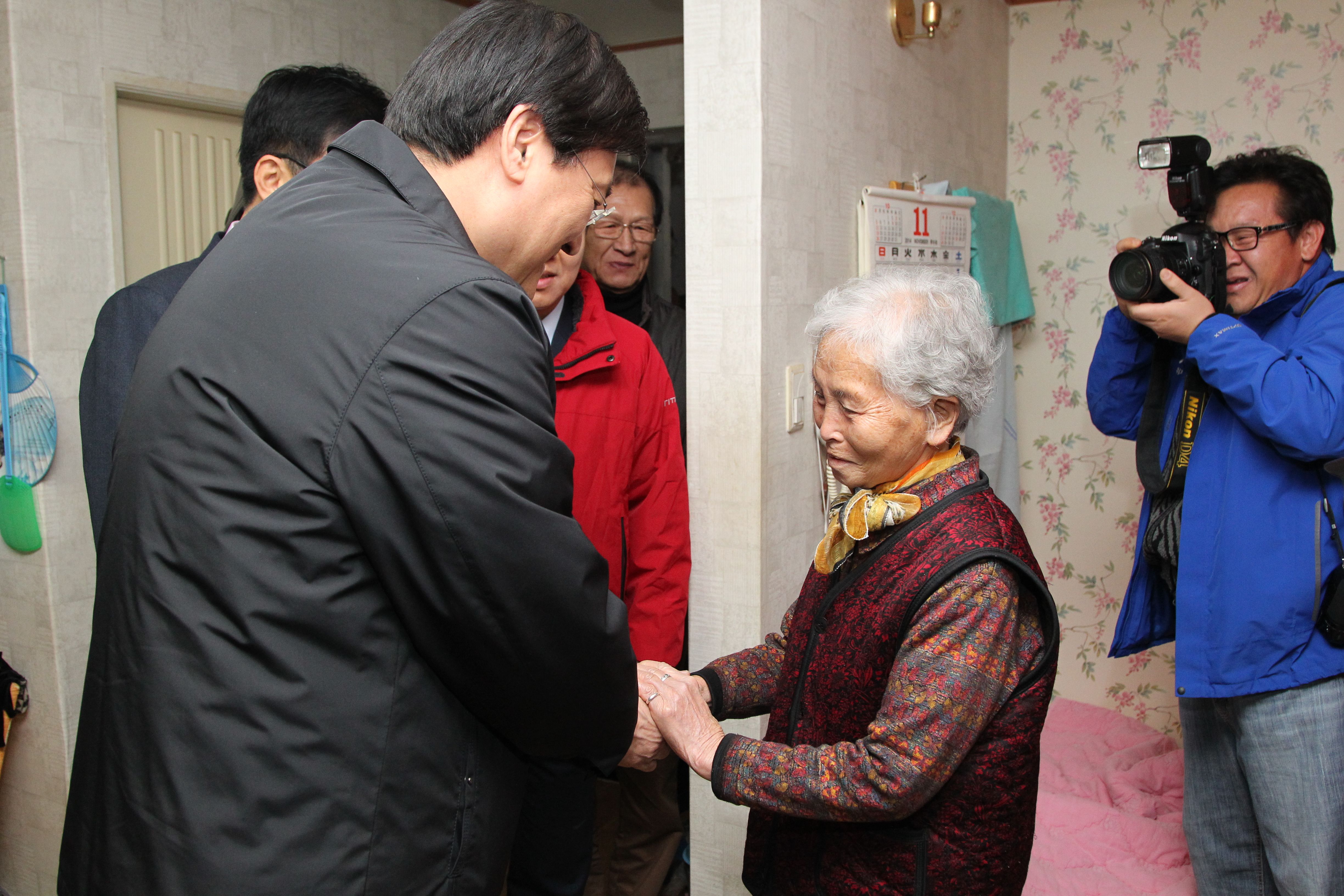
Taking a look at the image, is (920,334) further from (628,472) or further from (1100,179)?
(1100,179)

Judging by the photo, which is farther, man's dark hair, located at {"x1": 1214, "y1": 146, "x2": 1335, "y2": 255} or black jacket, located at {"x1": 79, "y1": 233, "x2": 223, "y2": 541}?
man's dark hair, located at {"x1": 1214, "y1": 146, "x2": 1335, "y2": 255}

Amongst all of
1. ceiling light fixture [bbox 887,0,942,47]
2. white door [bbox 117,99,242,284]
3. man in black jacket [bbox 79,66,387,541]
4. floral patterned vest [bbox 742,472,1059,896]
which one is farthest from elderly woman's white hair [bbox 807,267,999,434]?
white door [bbox 117,99,242,284]

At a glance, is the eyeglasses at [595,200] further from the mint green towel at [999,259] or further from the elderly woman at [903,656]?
the mint green towel at [999,259]

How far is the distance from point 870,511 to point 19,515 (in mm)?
1995

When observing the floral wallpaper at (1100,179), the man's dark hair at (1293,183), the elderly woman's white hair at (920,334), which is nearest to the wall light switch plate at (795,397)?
the elderly woman's white hair at (920,334)

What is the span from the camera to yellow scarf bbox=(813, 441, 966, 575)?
1162mm

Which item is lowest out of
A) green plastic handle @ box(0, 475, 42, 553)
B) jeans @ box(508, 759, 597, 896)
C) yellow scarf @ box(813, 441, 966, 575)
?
jeans @ box(508, 759, 597, 896)

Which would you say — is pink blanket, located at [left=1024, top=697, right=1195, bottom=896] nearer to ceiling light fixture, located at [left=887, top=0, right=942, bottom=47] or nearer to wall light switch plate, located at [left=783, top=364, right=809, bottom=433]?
wall light switch plate, located at [left=783, top=364, right=809, bottom=433]

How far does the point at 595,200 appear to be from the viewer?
3.54 ft

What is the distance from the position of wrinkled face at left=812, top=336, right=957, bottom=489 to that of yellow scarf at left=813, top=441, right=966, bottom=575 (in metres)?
0.02

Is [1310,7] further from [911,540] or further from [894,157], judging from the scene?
[911,540]

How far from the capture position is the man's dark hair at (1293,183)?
190cm

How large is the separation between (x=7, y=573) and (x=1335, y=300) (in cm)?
286

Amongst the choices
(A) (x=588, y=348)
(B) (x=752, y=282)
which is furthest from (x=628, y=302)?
(B) (x=752, y=282)
